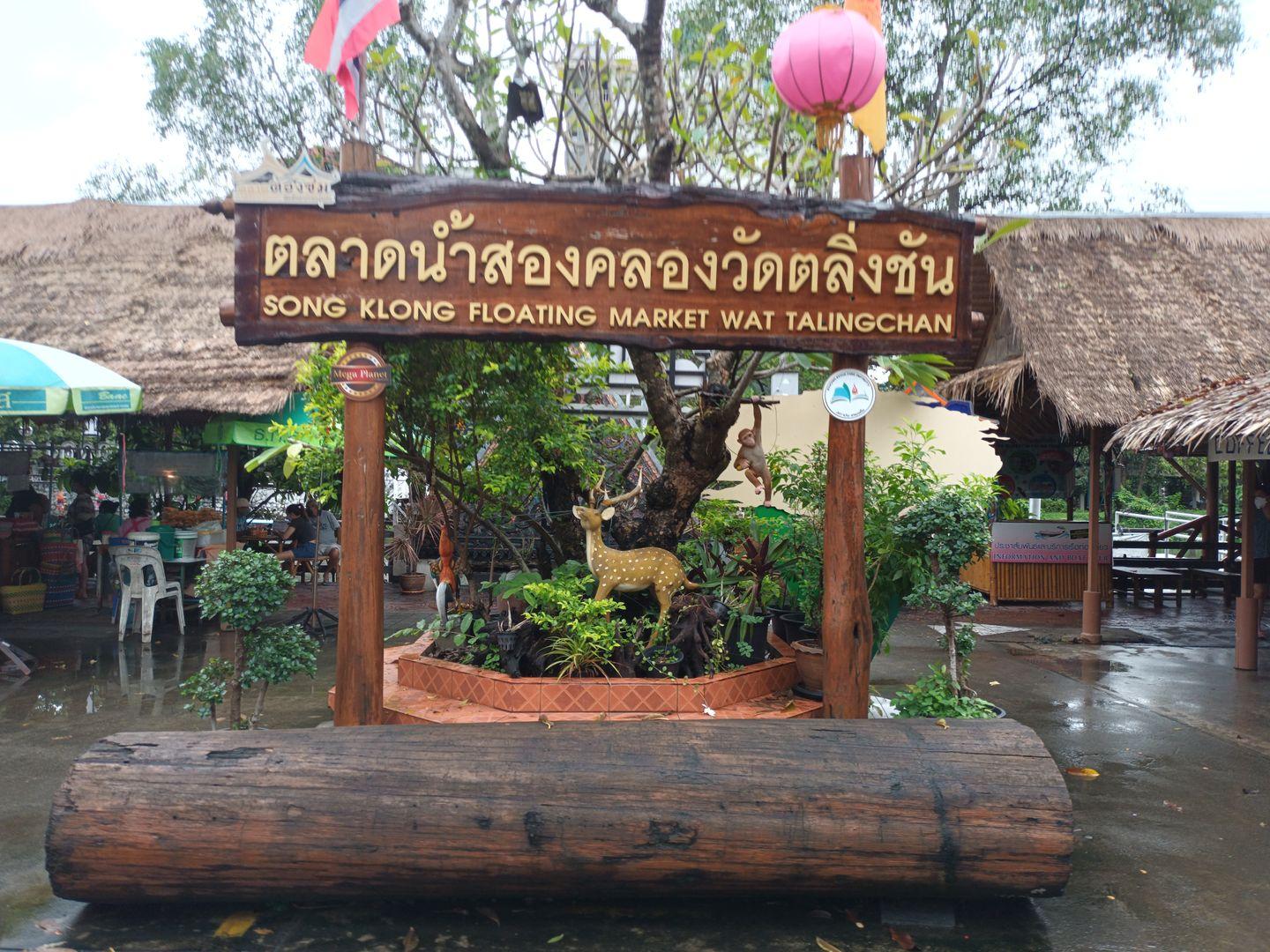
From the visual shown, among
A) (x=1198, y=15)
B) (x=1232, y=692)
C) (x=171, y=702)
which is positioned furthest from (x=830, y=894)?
(x=1198, y=15)

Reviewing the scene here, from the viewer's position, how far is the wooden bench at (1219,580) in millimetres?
11883

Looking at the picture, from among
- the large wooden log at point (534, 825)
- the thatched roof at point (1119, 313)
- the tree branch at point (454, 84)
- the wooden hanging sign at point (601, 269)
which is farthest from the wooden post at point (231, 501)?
the thatched roof at point (1119, 313)

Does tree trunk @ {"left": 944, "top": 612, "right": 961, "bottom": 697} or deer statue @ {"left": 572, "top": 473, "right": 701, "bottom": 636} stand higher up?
deer statue @ {"left": 572, "top": 473, "right": 701, "bottom": 636}

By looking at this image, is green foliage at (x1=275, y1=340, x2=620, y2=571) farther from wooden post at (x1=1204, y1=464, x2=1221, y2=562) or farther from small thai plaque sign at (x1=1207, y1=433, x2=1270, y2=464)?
wooden post at (x1=1204, y1=464, x2=1221, y2=562)

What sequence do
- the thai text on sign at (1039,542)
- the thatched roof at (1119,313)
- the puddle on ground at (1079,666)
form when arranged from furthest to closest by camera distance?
the thai text on sign at (1039,542)
the thatched roof at (1119,313)
the puddle on ground at (1079,666)

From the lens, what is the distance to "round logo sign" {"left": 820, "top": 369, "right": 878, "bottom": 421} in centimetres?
446

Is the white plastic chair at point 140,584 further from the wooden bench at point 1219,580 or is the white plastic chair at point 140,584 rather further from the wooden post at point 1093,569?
the wooden bench at point 1219,580

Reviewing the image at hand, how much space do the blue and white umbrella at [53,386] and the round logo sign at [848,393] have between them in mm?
5979

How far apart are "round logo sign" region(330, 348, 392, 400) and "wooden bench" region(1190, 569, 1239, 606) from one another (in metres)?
11.3

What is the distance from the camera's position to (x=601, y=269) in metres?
4.31

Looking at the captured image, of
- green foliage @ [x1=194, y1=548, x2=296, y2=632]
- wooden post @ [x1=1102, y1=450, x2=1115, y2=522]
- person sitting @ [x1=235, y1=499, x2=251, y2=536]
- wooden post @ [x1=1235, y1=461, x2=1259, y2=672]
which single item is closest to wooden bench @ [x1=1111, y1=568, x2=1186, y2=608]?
wooden post @ [x1=1102, y1=450, x2=1115, y2=522]

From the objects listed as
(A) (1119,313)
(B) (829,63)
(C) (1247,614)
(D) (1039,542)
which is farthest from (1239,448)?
(B) (829,63)

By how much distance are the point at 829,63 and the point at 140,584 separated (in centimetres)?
786

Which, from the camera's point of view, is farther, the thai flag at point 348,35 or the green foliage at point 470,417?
the green foliage at point 470,417
